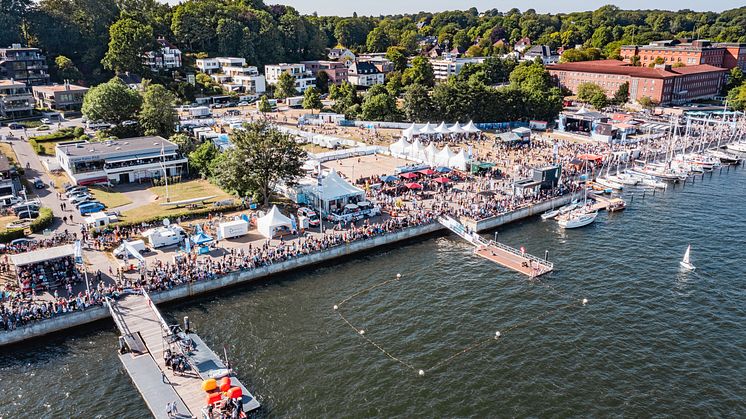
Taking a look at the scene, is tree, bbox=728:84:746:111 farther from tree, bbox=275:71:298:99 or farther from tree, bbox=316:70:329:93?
tree, bbox=275:71:298:99

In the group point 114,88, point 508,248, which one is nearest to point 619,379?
point 508,248

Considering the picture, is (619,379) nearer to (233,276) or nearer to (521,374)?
(521,374)

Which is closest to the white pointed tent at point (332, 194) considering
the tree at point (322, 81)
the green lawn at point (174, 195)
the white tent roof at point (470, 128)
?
the green lawn at point (174, 195)

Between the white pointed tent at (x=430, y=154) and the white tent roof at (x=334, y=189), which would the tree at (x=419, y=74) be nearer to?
the white pointed tent at (x=430, y=154)

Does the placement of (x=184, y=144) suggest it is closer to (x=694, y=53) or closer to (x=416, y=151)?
(x=416, y=151)

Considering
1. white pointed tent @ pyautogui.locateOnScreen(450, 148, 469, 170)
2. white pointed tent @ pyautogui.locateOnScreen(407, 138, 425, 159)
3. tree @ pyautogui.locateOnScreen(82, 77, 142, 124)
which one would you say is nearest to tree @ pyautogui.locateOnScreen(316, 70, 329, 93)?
tree @ pyautogui.locateOnScreen(82, 77, 142, 124)
